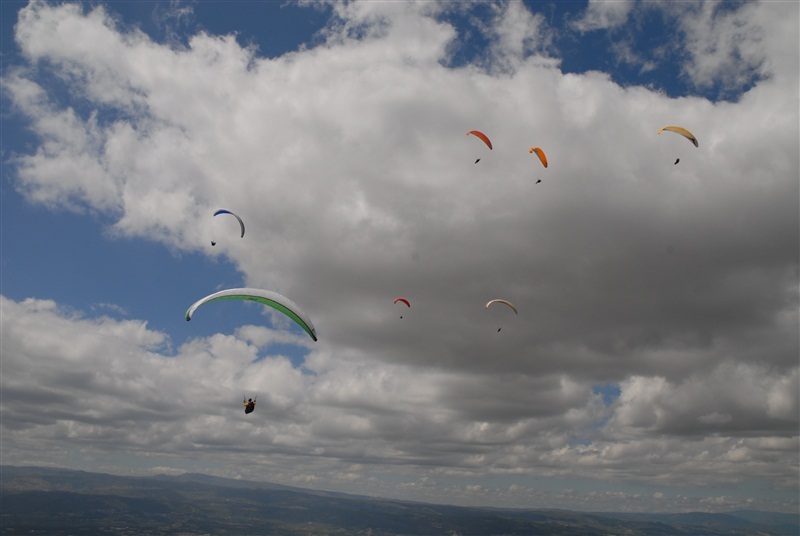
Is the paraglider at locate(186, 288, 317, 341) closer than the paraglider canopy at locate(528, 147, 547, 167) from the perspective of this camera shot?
Yes

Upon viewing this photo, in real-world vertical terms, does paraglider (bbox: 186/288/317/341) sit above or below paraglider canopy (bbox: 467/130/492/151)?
below

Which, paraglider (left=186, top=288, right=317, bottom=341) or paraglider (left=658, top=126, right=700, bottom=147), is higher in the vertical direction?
paraglider (left=658, top=126, right=700, bottom=147)

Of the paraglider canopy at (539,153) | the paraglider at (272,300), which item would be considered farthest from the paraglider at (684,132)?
the paraglider at (272,300)

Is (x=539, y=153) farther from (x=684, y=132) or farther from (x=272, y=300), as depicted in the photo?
(x=272, y=300)

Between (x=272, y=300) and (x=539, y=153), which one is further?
(x=539, y=153)

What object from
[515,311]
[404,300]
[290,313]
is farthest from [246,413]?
[515,311]

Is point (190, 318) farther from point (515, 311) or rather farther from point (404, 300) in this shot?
point (515, 311)

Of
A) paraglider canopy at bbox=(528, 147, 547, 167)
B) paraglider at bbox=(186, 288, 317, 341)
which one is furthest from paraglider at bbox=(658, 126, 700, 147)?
paraglider at bbox=(186, 288, 317, 341)

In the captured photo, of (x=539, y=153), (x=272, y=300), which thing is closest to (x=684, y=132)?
(x=539, y=153)

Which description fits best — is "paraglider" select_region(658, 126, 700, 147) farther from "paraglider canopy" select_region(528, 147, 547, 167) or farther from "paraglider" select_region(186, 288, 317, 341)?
"paraglider" select_region(186, 288, 317, 341)
